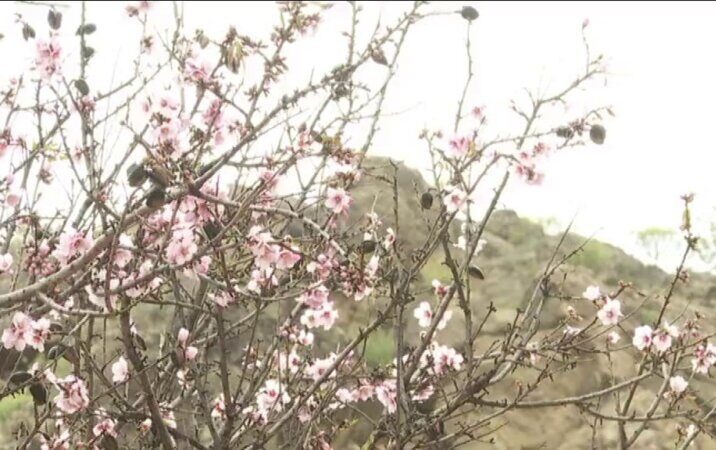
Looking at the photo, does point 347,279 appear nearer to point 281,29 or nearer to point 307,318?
point 281,29

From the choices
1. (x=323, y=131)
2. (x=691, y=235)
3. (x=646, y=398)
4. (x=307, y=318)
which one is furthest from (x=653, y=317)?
(x=323, y=131)

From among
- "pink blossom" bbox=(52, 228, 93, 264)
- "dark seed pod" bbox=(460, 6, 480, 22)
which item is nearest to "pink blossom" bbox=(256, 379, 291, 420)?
"pink blossom" bbox=(52, 228, 93, 264)

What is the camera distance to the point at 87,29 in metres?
3.85

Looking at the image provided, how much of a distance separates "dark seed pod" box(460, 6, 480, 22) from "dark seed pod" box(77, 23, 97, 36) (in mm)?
1958

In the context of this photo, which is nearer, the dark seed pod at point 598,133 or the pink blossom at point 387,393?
the dark seed pod at point 598,133

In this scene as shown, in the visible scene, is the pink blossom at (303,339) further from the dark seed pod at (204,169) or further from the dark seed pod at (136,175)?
the dark seed pod at (136,175)

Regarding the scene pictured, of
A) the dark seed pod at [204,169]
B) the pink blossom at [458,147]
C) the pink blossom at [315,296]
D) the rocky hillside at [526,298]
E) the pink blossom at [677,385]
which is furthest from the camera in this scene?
the rocky hillside at [526,298]

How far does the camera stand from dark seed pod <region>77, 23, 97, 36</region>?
3.83m

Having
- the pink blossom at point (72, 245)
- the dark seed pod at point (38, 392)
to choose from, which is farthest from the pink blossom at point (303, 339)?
the pink blossom at point (72, 245)

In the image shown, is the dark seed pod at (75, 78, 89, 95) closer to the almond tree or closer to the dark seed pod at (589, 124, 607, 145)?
the almond tree

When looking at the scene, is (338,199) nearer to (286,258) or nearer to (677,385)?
(286,258)

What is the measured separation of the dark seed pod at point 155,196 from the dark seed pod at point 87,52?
1780mm

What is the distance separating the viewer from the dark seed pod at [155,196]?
2617mm

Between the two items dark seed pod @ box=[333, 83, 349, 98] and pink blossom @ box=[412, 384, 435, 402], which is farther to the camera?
pink blossom @ box=[412, 384, 435, 402]
